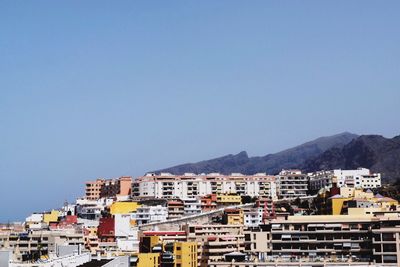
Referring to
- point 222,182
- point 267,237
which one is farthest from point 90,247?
point 222,182

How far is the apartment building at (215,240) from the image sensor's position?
1811 inches

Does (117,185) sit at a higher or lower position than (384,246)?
higher

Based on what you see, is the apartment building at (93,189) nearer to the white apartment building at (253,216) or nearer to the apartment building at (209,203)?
the apartment building at (209,203)

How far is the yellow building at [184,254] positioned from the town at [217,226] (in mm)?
59

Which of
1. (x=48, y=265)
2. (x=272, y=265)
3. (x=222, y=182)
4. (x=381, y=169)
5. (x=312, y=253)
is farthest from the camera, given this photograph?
(x=381, y=169)

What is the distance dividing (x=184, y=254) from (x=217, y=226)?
23.8ft

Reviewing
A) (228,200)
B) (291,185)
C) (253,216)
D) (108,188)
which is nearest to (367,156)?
(291,185)

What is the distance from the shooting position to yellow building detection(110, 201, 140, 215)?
63.9m

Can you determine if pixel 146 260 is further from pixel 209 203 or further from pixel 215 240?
pixel 209 203

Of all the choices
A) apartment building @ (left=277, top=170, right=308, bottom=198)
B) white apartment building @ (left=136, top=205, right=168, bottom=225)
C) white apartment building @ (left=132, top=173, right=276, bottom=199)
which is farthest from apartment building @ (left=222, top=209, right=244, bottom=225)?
apartment building @ (left=277, top=170, right=308, bottom=198)

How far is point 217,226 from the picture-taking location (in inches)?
1954

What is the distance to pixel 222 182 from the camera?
75.6m

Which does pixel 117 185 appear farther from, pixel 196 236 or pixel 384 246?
pixel 384 246

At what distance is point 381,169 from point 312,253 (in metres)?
118
